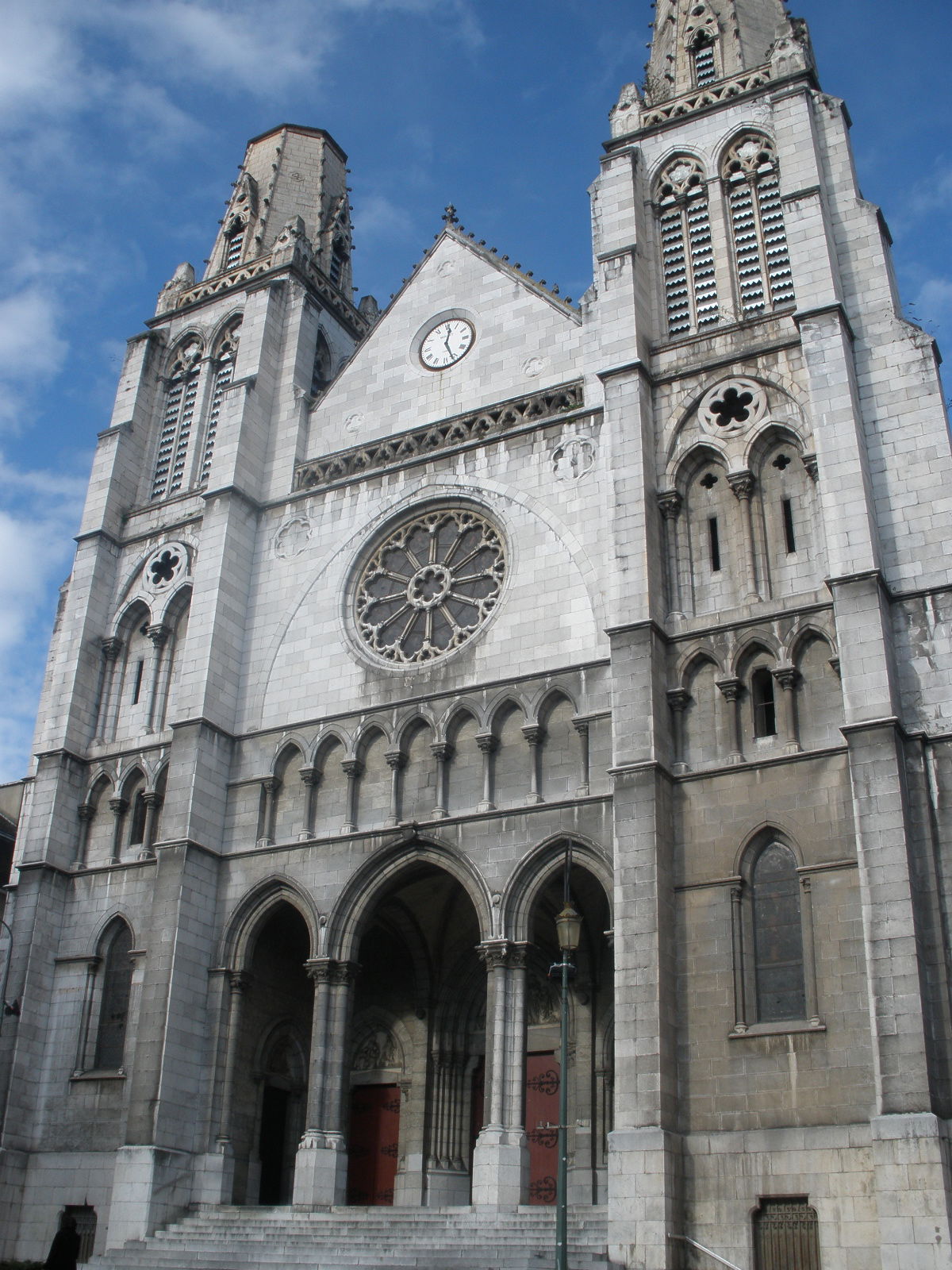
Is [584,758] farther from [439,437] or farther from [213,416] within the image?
[213,416]

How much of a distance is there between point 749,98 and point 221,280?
12.9m

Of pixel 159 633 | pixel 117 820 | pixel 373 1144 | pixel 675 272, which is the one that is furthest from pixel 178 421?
pixel 373 1144

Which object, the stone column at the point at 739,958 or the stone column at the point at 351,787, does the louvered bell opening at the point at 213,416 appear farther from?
the stone column at the point at 739,958

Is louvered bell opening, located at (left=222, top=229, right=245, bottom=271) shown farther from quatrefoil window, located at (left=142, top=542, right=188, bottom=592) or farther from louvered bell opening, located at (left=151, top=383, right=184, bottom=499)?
quatrefoil window, located at (left=142, top=542, right=188, bottom=592)

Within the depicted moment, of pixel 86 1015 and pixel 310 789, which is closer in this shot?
pixel 310 789

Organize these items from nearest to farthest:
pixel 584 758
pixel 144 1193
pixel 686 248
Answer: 1. pixel 144 1193
2. pixel 584 758
3. pixel 686 248

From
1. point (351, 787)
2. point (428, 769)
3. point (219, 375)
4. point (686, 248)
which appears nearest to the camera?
point (428, 769)

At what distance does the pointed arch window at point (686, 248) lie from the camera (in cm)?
2314

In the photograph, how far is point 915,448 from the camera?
19.1 metres

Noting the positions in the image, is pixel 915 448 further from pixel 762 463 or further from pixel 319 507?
pixel 319 507

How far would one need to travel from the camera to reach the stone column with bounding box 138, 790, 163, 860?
23.8 metres

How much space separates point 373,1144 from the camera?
2261cm

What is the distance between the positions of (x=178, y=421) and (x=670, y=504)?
44.1 feet

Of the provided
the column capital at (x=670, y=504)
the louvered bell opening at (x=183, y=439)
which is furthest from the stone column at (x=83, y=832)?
the column capital at (x=670, y=504)
